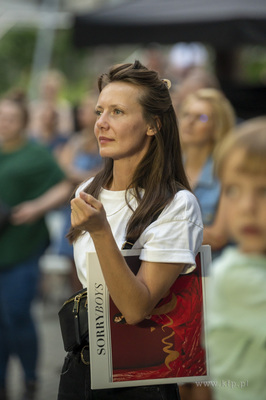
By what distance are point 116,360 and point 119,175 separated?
62 cm

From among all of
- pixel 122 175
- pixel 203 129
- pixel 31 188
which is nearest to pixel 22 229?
pixel 31 188

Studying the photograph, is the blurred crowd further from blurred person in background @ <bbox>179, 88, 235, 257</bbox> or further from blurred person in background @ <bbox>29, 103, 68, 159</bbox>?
blurred person in background @ <bbox>29, 103, 68, 159</bbox>

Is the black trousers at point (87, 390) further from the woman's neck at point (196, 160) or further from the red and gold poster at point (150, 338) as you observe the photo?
the woman's neck at point (196, 160)

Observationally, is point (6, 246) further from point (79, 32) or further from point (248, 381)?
point (248, 381)

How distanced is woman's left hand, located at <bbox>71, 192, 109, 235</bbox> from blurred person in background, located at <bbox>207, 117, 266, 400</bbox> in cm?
50

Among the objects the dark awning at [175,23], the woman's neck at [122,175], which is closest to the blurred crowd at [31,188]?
the dark awning at [175,23]

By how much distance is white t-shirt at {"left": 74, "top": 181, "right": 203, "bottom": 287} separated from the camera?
239cm

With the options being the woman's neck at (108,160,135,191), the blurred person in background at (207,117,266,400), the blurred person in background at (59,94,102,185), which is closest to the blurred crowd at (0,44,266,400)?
the blurred person in background at (59,94,102,185)

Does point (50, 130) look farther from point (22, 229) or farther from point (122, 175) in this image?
point (122, 175)

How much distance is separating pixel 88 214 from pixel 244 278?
59 cm

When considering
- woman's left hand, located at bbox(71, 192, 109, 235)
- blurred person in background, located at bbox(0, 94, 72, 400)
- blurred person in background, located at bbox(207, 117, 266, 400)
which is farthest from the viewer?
blurred person in background, located at bbox(0, 94, 72, 400)

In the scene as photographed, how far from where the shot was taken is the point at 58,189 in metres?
5.61

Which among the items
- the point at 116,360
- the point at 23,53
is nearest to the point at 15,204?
the point at 116,360

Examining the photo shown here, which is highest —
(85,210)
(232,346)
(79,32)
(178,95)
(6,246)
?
(79,32)
